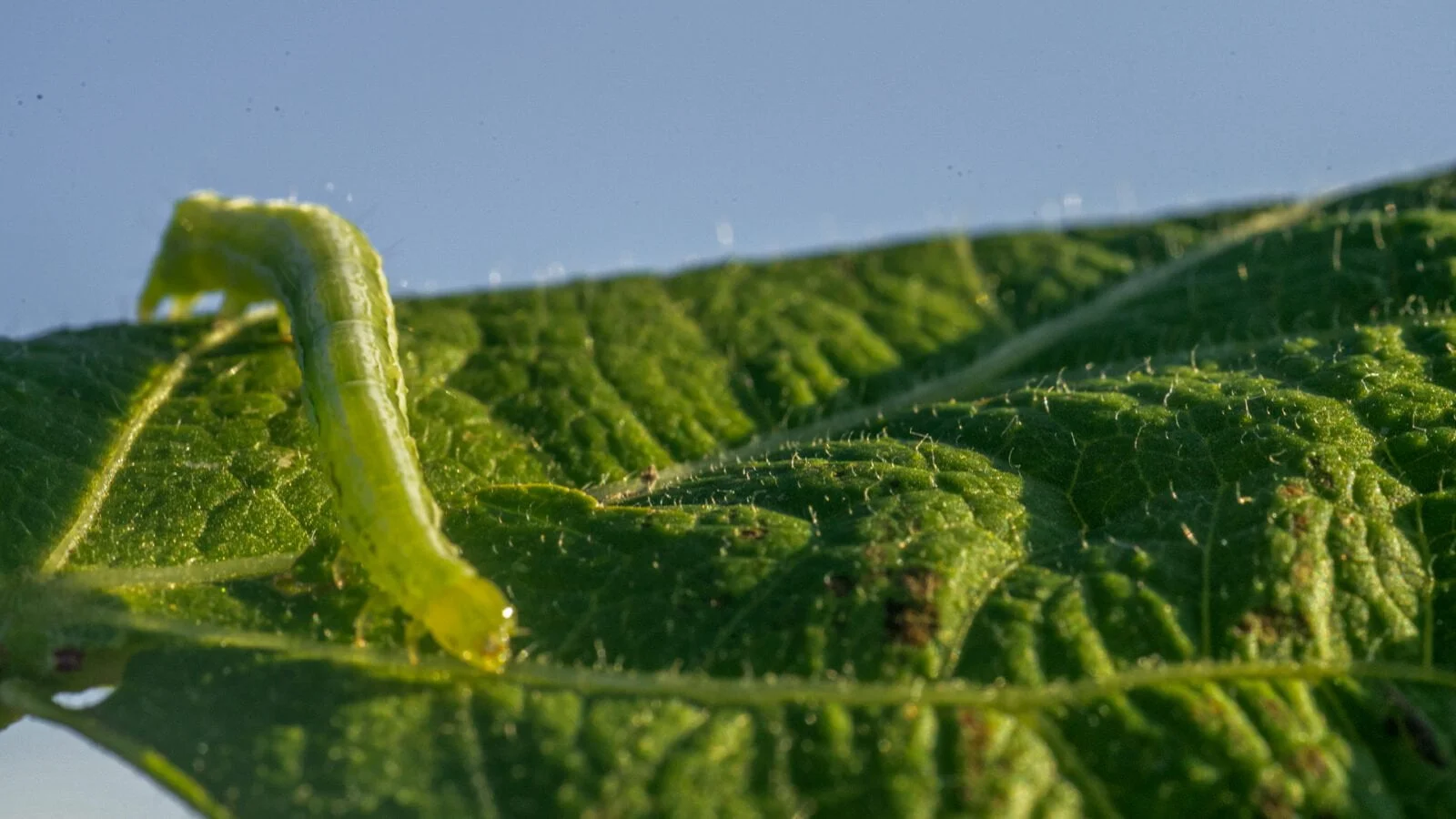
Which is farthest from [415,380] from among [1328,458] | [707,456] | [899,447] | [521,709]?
[1328,458]

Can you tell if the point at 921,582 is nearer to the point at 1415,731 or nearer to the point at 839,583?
the point at 839,583

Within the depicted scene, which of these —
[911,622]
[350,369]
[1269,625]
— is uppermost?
[350,369]

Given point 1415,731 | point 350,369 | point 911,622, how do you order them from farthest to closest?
point 350,369
point 911,622
point 1415,731

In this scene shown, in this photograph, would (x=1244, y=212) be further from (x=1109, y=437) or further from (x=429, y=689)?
(x=429, y=689)

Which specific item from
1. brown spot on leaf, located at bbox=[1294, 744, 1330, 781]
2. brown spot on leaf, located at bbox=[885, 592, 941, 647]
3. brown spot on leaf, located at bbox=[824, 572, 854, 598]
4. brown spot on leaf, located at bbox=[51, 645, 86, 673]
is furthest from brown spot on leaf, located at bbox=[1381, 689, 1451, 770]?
brown spot on leaf, located at bbox=[51, 645, 86, 673]

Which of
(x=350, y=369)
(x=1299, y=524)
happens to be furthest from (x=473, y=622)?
(x=1299, y=524)

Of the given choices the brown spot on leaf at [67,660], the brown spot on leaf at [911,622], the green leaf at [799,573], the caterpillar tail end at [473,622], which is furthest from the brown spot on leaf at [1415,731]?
the brown spot on leaf at [67,660]
